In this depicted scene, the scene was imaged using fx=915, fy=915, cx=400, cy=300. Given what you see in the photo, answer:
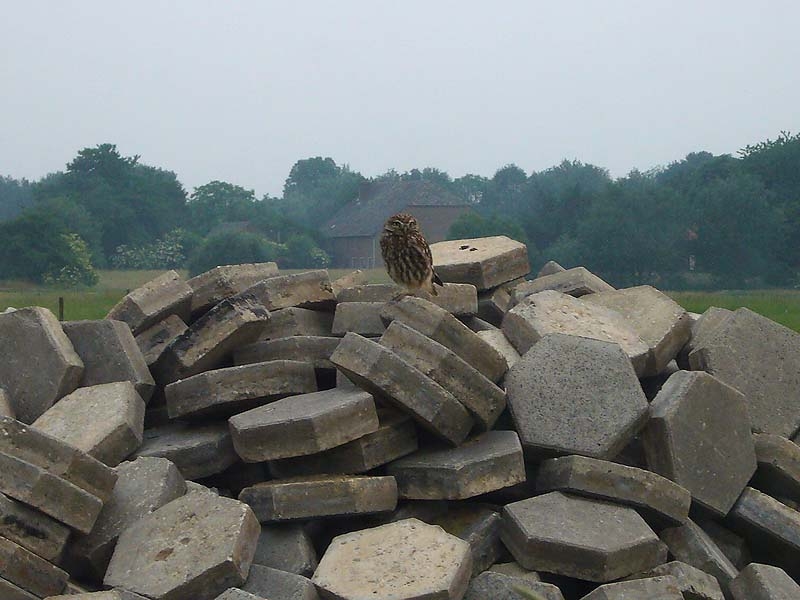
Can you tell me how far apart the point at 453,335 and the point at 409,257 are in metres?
1.59

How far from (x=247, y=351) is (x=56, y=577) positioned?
2.27 meters

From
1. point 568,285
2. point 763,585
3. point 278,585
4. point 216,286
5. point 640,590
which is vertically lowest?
point 763,585

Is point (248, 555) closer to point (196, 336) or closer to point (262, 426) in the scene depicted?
point (262, 426)

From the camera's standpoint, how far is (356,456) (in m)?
5.49

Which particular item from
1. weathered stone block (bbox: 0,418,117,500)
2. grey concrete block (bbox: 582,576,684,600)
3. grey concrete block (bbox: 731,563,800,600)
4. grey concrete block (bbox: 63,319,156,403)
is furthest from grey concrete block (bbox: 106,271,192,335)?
grey concrete block (bbox: 731,563,800,600)

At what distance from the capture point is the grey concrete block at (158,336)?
7008mm

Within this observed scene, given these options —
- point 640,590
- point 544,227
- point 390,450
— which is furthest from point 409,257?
point 544,227

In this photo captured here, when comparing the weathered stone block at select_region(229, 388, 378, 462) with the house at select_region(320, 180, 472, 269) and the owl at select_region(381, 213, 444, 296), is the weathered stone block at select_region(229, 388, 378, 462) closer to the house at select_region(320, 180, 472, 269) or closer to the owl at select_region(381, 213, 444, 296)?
the owl at select_region(381, 213, 444, 296)

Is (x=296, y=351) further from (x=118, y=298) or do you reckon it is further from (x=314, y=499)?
(x=118, y=298)

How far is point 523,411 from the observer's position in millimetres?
5895

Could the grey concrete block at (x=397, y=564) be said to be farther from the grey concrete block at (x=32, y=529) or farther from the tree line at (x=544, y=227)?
A: the tree line at (x=544, y=227)

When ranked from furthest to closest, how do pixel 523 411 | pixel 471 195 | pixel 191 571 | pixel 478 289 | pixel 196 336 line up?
pixel 471 195 < pixel 478 289 < pixel 196 336 < pixel 523 411 < pixel 191 571

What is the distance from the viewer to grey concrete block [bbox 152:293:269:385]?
20.8ft

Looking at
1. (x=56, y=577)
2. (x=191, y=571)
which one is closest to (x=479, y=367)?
(x=191, y=571)
